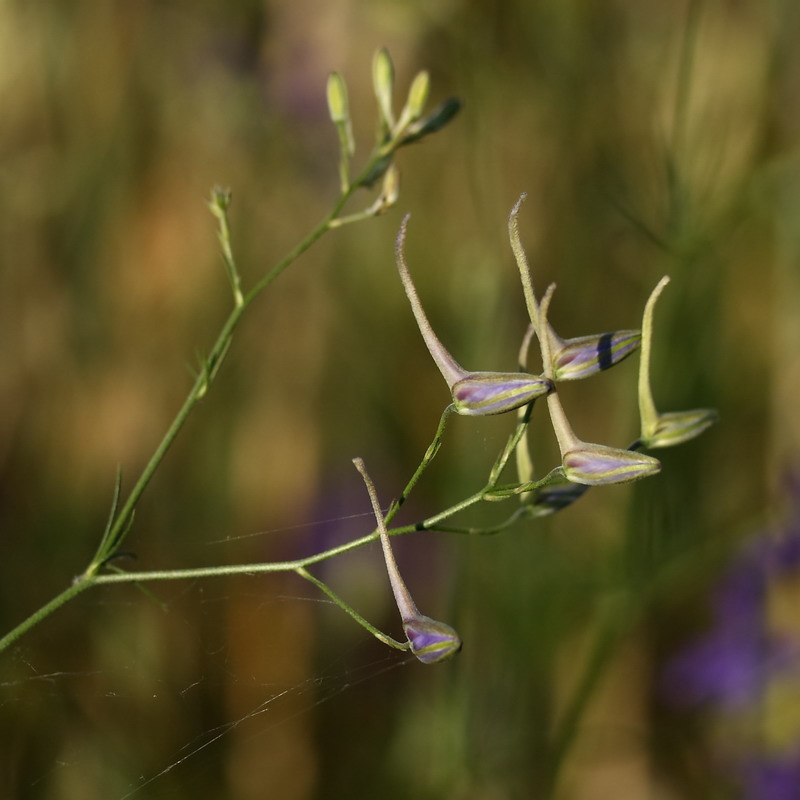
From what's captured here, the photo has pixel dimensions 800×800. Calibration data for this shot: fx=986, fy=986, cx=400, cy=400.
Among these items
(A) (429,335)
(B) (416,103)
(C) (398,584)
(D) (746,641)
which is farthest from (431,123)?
(D) (746,641)

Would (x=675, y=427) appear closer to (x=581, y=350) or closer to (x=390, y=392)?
(x=581, y=350)

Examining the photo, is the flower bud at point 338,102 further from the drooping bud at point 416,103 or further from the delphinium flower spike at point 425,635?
the delphinium flower spike at point 425,635

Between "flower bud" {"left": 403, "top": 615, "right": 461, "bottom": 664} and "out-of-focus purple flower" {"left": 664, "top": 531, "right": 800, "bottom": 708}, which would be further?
"out-of-focus purple flower" {"left": 664, "top": 531, "right": 800, "bottom": 708}

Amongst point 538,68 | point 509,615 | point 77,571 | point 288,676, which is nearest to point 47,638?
point 77,571

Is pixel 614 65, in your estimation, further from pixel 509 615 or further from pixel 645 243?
pixel 509 615

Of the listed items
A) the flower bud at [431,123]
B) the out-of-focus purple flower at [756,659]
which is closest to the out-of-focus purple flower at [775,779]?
the out-of-focus purple flower at [756,659]

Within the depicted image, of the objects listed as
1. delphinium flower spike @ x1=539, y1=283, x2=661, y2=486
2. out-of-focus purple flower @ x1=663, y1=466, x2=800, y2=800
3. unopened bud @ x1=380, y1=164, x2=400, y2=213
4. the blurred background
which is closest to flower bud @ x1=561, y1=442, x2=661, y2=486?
delphinium flower spike @ x1=539, y1=283, x2=661, y2=486

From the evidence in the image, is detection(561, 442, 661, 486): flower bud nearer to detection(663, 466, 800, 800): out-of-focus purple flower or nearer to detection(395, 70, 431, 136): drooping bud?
detection(395, 70, 431, 136): drooping bud
